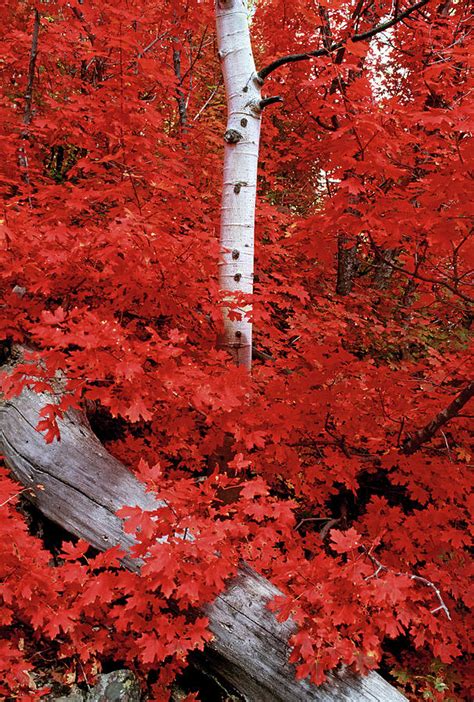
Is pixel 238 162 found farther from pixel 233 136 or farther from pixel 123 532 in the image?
pixel 123 532

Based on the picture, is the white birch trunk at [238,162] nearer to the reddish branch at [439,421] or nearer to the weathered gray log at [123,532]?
the weathered gray log at [123,532]

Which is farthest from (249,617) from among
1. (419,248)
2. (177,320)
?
(419,248)

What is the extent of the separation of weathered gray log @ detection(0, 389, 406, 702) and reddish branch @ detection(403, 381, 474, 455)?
1584 millimetres

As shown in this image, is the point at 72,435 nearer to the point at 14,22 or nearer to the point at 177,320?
the point at 177,320

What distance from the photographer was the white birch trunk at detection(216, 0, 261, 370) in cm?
337

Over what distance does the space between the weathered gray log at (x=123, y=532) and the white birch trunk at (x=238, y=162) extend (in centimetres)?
132

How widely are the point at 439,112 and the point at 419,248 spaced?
1.12 meters

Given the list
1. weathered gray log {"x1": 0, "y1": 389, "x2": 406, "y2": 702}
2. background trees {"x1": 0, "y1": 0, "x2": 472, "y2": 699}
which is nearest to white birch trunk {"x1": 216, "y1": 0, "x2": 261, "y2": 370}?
background trees {"x1": 0, "y1": 0, "x2": 472, "y2": 699}

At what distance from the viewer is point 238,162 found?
3.39 m

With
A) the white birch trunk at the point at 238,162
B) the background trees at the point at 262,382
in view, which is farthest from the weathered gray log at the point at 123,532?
the white birch trunk at the point at 238,162

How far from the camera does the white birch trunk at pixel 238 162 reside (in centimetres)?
337

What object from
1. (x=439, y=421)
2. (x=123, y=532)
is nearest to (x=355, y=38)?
(x=439, y=421)

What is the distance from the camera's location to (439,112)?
2383 millimetres

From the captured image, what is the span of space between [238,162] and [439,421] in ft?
8.13
